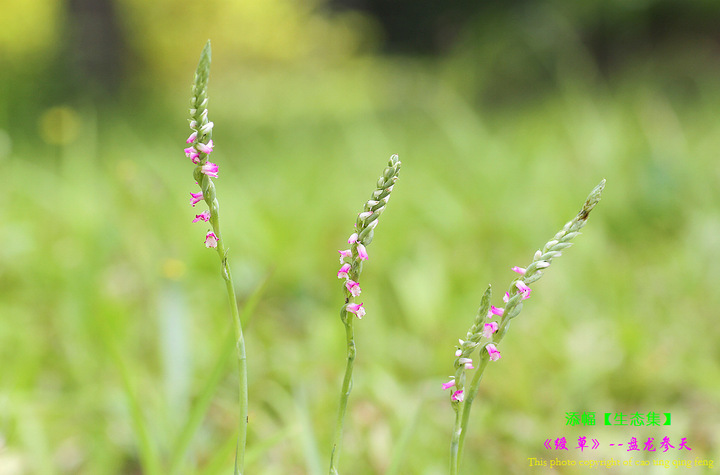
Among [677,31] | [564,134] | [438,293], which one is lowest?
[438,293]

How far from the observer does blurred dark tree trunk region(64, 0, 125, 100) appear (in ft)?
23.7

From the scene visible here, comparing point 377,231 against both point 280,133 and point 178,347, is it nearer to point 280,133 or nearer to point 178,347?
point 178,347

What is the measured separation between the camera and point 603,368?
1676mm

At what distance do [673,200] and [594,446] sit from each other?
1.68 m

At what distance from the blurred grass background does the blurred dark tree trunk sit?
1442 mm

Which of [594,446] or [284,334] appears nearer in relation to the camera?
[594,446]

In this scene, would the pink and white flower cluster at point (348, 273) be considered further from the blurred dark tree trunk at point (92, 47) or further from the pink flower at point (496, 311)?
the blurred dark tree trunk at point (92, 47)

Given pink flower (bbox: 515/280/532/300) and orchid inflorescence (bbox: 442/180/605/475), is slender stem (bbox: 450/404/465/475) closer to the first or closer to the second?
orchid inflorescence (bbox: 442/180/605/475)

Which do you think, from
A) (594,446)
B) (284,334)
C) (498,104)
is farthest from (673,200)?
(498,104)

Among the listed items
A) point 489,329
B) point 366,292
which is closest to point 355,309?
point 489,329

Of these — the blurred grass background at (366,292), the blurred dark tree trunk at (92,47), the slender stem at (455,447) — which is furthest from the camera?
the blurred dark tree trunk at (92,47)

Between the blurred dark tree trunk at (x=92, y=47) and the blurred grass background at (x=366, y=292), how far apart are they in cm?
144

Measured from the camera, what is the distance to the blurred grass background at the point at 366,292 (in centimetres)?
144

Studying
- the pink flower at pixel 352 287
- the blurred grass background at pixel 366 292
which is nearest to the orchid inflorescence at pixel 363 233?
the pink flower at pixel 352 287
